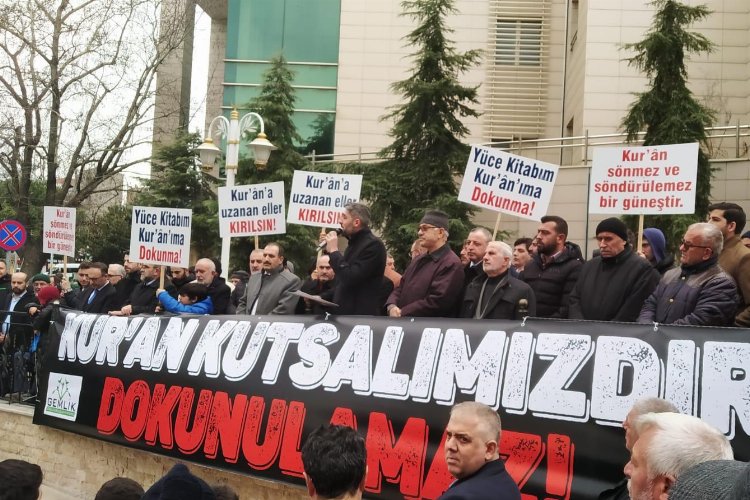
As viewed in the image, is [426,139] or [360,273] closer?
[360,273]

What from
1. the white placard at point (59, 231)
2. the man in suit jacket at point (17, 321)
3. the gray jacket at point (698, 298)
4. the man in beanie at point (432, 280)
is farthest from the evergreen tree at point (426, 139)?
the gray jacket at point (698, 298)

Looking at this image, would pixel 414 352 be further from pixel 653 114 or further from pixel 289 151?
pixel 289 151

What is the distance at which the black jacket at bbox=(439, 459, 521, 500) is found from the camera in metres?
4.57

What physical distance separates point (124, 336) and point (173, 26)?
18.0m

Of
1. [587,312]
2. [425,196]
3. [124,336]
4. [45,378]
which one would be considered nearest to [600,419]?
[587,312]

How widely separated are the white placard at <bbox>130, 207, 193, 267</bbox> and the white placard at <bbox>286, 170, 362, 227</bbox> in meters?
1.24

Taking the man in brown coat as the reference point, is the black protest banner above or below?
below

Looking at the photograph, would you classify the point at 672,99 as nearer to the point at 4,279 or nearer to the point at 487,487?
the point at 4,279

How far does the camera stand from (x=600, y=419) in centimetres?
606

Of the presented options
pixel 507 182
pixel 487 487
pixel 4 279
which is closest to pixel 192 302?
pixel 507 182

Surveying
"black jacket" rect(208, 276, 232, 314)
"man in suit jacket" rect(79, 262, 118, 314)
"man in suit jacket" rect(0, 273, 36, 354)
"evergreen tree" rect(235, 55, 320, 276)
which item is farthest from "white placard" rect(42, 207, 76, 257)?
"evergreen tree" rect(235, 55, 320, 276)

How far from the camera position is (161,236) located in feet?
37.9

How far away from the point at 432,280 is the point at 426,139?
56.0ft

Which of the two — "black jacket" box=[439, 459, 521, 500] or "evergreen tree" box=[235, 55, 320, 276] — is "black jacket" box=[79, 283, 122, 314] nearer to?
"black jacket" box=[439, 459, 521, 500]
